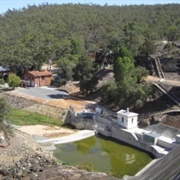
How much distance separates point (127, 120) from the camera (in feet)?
101

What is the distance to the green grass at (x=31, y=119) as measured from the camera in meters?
34.1

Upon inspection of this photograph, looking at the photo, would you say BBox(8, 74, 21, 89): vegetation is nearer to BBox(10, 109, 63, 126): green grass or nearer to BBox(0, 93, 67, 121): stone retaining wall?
BBox(0, 93, 67, 121): stone retaining wall

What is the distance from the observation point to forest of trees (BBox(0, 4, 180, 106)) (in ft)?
154

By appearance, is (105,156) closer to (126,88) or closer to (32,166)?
(32,166)

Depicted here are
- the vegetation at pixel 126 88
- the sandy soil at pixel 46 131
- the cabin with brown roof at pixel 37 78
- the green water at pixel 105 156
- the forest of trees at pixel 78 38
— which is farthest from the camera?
the cabin with brown roof at pixel 37 78

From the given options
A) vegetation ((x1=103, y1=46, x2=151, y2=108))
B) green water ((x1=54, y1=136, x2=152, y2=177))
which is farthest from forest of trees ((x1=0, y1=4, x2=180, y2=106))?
green water ((x1=54, y1=136, x2=152, y2=177))

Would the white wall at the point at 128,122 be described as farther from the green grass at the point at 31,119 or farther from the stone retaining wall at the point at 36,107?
the stone retaining wall at the point at 36,107

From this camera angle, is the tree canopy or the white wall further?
the tree canopy

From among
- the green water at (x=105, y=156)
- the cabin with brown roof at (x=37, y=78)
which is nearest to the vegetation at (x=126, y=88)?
the green water at (x=105, y=156)

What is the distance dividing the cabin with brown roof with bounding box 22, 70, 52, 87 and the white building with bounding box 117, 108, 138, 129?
1988 cm

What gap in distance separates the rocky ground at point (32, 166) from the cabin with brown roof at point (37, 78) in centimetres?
2169

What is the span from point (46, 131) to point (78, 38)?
131 ft

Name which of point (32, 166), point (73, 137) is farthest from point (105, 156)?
point (32, 166)

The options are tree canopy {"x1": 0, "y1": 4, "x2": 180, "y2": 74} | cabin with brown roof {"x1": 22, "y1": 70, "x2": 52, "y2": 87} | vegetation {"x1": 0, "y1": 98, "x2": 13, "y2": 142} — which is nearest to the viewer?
vegetation {"x1": 0, "y1": 98, "x2": 13, "y2": 142}
